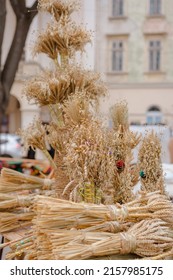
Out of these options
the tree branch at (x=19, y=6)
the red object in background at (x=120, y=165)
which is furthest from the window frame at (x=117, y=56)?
the red object in background at (x=120, y=165)

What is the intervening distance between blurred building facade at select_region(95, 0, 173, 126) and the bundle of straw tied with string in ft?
57.3

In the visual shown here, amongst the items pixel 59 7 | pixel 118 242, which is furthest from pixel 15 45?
pixel 118 242

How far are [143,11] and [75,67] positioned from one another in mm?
18704

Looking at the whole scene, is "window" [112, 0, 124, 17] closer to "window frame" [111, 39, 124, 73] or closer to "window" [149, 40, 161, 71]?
"window frame" [111, 39, 124, 73]

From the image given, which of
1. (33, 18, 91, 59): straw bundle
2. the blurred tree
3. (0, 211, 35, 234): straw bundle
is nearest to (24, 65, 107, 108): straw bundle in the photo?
(33, 18, 91, 59): straw bundle

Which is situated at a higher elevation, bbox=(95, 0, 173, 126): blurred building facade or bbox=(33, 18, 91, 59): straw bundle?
bbox=(95, 0, 173, 126): blurred building facade

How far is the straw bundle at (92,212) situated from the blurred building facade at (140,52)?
710 inches

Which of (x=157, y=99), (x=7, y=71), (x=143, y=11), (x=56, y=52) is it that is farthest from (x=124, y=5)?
(x=56, y=52)

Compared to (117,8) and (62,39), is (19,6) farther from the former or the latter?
(117,8)

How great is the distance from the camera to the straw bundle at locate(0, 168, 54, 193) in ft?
7.24

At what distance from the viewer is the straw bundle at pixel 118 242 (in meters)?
1.37

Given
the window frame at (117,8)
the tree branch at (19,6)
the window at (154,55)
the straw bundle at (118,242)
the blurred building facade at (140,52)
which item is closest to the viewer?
the straw bundle at (118,242)

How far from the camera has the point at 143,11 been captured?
65.5 ft

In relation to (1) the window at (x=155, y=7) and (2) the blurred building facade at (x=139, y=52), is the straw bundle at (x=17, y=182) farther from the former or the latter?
(1) the window at (x=155, y=7)
